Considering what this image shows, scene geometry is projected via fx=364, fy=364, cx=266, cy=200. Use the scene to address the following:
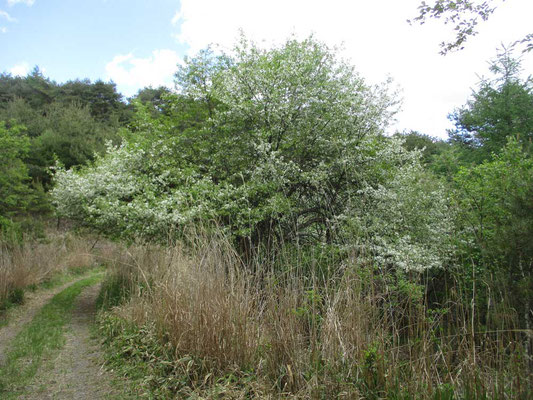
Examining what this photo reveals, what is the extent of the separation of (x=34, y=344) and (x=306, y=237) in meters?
5.42

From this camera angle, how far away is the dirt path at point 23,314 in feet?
21.7

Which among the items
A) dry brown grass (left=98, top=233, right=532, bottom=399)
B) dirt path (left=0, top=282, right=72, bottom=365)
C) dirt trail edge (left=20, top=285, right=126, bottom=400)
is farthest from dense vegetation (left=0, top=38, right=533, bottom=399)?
dirt path (left=0, top=282, right=72, bottom=365)

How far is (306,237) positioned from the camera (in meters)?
8.05

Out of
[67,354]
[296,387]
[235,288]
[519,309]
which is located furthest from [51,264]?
[519,309]

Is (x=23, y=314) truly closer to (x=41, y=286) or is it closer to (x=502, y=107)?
(x=41, y=286)

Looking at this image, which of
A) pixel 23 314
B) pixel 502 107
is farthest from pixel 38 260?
pixel 502 107

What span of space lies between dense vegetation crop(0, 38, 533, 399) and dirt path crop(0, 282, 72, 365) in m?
1.72

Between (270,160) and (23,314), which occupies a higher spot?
(270,160)

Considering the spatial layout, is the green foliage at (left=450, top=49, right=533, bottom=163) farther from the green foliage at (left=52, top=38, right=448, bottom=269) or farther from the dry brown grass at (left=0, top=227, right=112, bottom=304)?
the dry brown grass at (left=0, top=227, right=112, bottom=304)

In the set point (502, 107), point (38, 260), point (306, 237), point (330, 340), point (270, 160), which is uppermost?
point (502, 107)

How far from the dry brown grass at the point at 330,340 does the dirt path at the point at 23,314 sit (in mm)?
3689

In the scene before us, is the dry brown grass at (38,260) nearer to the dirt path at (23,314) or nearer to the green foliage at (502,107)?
the dirt path at (23,314)

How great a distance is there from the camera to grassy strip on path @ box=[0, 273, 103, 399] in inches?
177

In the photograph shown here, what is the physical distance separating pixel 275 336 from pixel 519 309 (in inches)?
79.8
